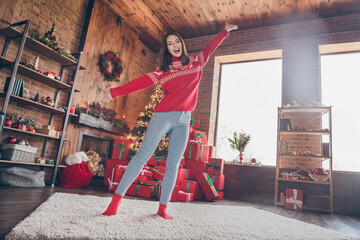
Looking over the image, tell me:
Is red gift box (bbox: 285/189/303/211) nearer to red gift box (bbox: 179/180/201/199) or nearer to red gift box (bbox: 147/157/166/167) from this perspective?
red gift box (bbox: 179/180/201/199)

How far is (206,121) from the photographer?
17.3ft

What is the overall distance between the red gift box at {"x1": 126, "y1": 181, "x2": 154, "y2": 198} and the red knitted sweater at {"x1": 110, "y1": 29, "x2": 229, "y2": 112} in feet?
5.64

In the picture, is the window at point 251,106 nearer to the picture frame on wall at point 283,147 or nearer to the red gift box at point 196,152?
the picture frame on wall at point 283,147

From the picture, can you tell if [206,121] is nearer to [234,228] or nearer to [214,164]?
[214,164]

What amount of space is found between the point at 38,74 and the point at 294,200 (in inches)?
162

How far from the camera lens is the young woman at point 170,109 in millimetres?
1606

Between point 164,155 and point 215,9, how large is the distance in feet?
10.2

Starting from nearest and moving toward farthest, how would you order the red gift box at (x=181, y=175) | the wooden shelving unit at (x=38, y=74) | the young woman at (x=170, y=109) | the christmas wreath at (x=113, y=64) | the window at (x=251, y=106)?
the young woman at (x=170, y=109)
the wooden shelving unit at (x=38, y=74)
the red gift box at (x=181, y=175)
the christmas wreath at (x=113, y=64)
the window at (x=251, y=106)

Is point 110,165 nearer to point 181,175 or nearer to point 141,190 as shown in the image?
point 141,190

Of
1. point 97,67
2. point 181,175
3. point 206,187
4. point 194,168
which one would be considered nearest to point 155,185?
point 181,175

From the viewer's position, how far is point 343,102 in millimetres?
4559

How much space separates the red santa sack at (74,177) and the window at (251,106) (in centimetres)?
278

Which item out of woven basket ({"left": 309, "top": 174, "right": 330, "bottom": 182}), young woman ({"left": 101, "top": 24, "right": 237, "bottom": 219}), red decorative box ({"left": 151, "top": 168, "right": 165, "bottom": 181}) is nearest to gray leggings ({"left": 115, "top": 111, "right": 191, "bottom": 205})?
young woman ({"left": 101, "top": 24, "right": 237, "bottom": 219})

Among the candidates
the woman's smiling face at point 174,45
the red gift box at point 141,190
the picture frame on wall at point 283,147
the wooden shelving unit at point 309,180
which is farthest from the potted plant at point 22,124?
the picture frame on wall at point 283,147
